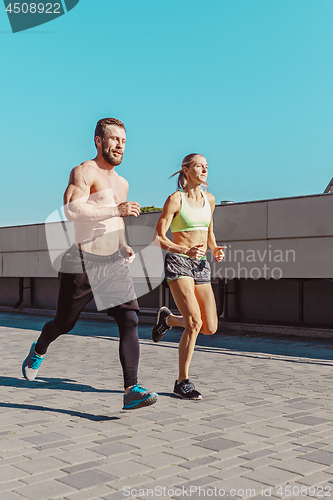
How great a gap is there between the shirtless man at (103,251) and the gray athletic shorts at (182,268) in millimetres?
579

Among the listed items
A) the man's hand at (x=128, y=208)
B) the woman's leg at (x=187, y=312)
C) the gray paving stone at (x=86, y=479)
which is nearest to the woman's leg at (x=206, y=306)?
the woman's leg at (x=187, y=312)

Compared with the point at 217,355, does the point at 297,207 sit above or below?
above

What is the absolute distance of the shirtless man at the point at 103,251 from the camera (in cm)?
461

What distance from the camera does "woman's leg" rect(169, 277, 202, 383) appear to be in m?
5.30

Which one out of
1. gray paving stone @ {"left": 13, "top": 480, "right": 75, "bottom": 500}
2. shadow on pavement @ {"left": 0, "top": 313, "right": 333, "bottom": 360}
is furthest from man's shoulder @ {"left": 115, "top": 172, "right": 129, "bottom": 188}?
shadow on pavement @ {"left": 0, "top": 313, "right": 333, "bottom": 360}

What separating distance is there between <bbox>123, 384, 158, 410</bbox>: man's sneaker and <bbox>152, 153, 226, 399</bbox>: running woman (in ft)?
2.74

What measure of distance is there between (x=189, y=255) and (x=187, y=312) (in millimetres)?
545

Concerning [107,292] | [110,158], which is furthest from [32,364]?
[110,158]

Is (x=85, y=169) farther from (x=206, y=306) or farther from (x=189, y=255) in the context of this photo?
(x=206, y=306)

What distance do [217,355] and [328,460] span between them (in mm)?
5187

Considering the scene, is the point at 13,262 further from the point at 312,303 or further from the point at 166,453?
the point at 166,453

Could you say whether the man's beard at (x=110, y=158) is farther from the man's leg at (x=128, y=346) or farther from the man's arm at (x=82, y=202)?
the man's leg at (x=128, y=346)

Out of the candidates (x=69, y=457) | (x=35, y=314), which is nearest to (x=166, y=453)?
(x=69, y=457)

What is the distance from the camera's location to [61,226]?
15398 millimetres
